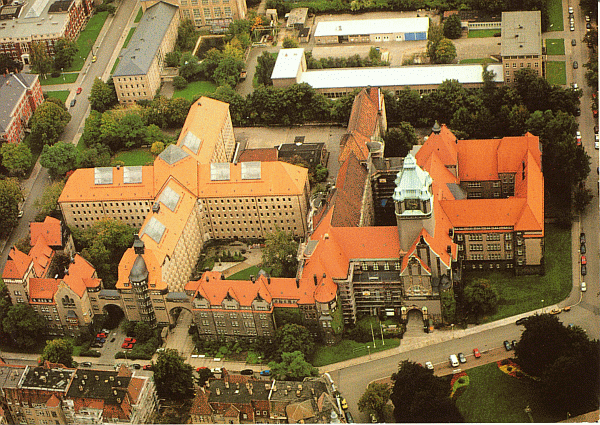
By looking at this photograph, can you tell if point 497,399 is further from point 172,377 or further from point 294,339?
point 172,377

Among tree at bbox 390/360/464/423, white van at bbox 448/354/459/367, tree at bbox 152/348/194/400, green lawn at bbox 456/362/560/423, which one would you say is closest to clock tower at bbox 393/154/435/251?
white van at bbox 448/354/459/367

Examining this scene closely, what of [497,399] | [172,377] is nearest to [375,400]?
[497,399]

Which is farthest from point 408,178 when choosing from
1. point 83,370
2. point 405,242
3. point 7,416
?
point 7,416

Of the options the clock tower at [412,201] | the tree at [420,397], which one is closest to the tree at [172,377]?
the tree at [420,397]

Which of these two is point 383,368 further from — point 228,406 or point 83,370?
point 83,370

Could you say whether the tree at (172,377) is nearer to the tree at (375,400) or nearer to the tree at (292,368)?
the tree at (292,368)
